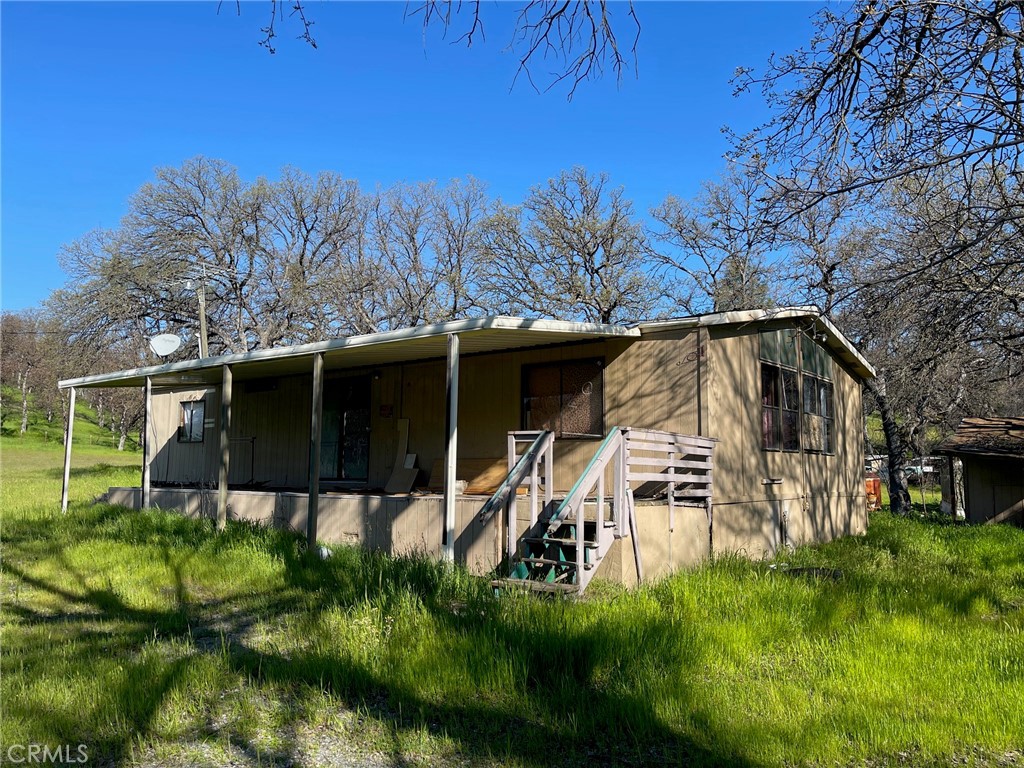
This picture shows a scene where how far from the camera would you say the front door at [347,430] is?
12523 mm

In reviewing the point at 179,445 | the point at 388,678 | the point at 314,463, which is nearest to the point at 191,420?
the point at 179,445

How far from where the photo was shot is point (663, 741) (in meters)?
4.05

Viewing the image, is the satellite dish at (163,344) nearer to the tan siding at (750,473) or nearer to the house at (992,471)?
the tan siding at (750,473)


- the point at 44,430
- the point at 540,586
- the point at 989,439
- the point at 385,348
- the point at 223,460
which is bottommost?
the point at 540,586

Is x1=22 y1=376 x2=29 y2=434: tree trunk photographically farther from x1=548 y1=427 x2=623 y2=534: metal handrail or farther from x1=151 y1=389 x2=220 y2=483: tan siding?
x1=548 y1=427 x2=623 y2=534: metal handrail

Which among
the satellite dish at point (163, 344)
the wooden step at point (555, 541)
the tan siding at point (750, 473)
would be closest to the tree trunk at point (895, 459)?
the tan siding at point (750, 473)

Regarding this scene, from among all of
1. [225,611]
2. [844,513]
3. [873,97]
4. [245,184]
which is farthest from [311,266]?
[873,97]

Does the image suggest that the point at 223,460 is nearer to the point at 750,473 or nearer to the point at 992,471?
the point at 750,473

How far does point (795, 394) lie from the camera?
38.1ft

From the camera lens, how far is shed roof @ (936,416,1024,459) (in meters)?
14.6

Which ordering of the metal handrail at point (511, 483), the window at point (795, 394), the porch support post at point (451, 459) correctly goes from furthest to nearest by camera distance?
the window at point (795, 394), the metal handrail at point (511, 483), the porch support post at point (451, 459)

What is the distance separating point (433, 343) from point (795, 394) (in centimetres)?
596

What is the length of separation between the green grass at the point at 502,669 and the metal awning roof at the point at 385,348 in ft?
8.01

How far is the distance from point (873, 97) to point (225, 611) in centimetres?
694
